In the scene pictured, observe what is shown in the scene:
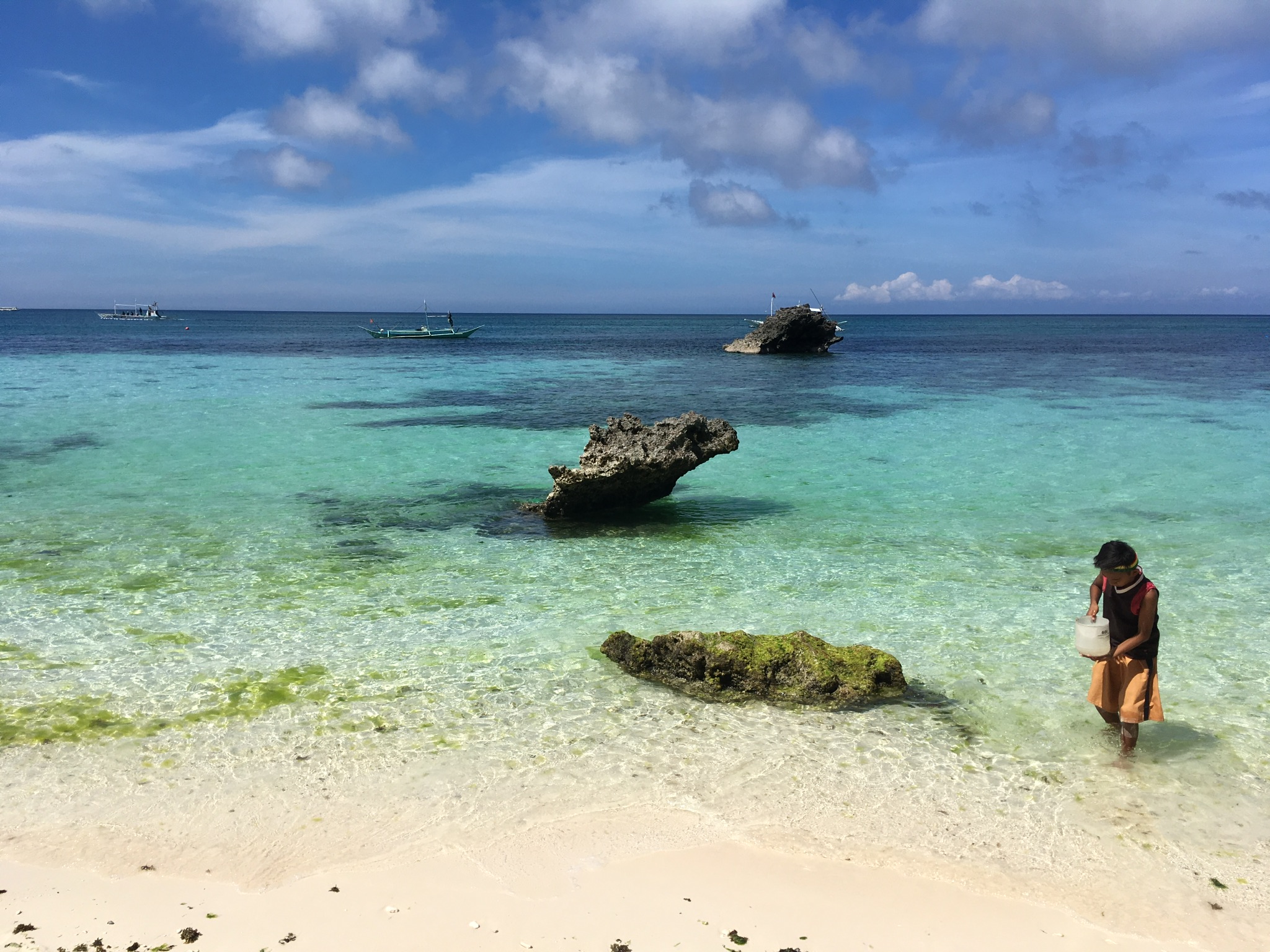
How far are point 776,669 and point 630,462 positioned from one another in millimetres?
6511

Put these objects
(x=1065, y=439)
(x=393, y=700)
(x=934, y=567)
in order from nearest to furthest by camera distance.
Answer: (x=393, y=700), (x=934, y=567), (x=1065, y=439)

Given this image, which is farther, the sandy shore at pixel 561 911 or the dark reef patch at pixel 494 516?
the dark reef patch at pixel 494 516

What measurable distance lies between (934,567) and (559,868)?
7.97 metres

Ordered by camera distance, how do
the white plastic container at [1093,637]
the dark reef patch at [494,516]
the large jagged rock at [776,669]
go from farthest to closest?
the dark reef patch at [494,516], the large jagged rock at [776,669], the white plastic container at [1093,637]

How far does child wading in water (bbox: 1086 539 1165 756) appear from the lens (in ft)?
19.7

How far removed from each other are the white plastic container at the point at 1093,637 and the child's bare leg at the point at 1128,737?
0.81 meters

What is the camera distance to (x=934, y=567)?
468 inches

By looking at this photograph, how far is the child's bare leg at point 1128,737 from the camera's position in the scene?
6.64 metres

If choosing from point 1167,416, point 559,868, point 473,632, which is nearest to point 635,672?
point 473,632

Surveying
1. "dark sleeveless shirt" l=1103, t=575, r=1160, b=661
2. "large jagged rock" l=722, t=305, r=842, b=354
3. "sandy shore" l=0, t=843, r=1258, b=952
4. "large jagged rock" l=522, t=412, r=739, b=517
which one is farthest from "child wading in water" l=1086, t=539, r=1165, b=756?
"large jagged rock" l=722, t=305, r=842, b=354

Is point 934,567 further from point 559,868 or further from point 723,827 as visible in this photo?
point 559,868

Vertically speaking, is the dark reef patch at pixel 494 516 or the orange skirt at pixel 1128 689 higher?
the orange skirt at pixel 1128 689

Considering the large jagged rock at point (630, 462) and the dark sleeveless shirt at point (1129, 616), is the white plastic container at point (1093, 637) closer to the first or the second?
the dark sleeveless shirt at point (1129, 616)

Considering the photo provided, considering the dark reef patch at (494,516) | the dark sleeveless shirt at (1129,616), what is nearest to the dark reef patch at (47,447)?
the dark reef patch at (494,516)
